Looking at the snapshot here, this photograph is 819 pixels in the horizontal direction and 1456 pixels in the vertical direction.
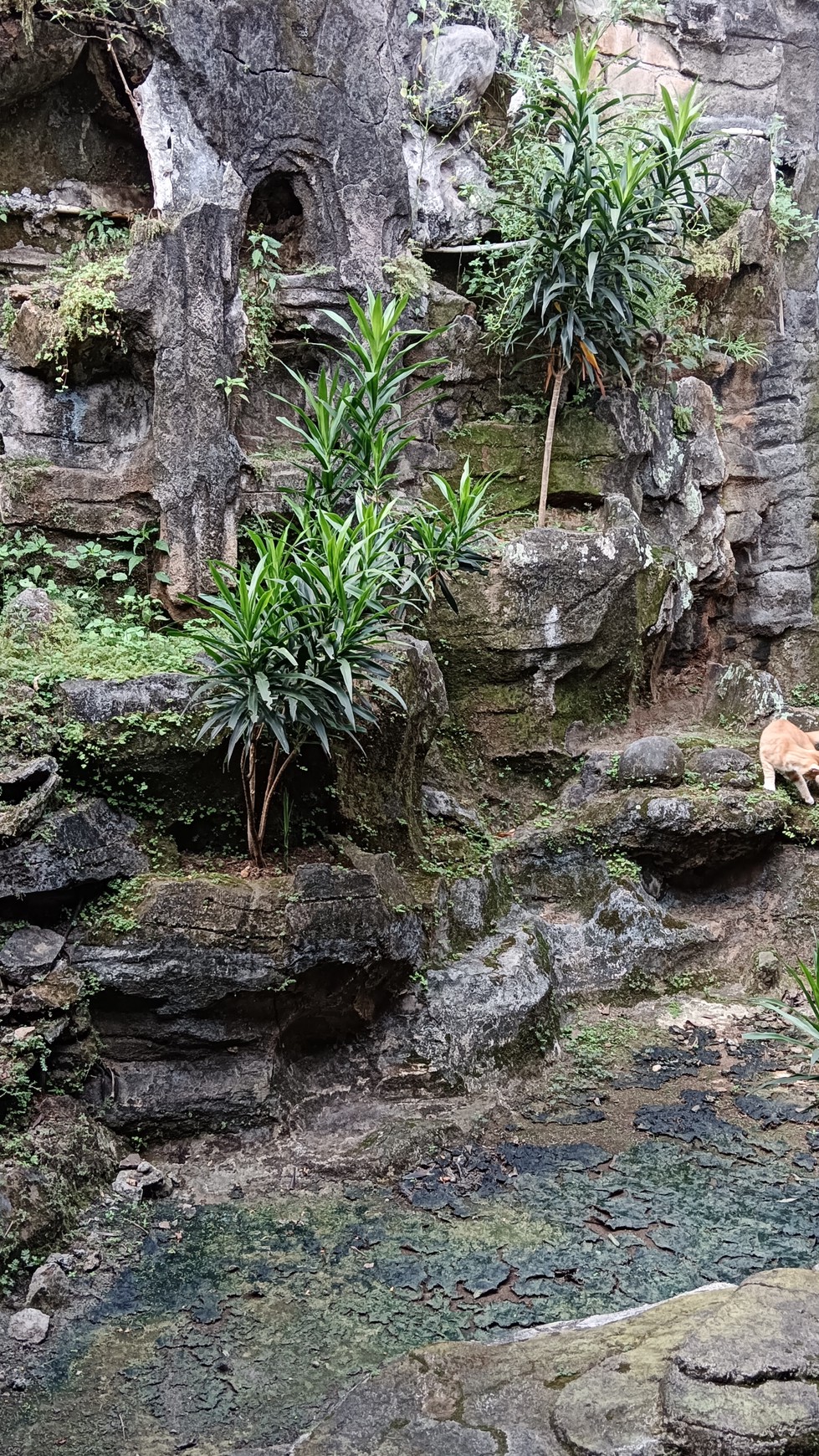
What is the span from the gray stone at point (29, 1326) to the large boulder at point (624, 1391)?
5.46 ft

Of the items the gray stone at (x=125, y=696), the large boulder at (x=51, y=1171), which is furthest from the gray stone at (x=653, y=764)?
the large boulder at (x=51, y=1171)

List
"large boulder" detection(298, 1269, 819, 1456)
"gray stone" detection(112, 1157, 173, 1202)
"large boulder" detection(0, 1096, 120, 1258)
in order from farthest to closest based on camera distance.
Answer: "gray stone" detection(112, 1157, 173, 1202) < "large boulder" detection(0, 1096, 120, 1258) < "large boulder" detection(298, 1269, 819, 1456)

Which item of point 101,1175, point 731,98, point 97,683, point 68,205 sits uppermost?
point 731,98

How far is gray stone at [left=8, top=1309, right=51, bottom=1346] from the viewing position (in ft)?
13.3

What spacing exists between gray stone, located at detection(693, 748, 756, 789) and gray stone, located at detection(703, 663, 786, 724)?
1255 millimetres

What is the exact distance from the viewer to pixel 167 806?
5965 millimetres

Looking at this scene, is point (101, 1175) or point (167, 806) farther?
point (167, 806)

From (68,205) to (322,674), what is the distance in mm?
4865

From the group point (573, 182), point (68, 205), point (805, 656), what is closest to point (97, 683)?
point (68, 205)

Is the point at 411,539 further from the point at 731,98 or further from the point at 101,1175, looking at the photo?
the point at 731,98

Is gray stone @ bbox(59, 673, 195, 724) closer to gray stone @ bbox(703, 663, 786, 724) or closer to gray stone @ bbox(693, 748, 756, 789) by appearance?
gray stone @ bbox(693, 748, 756, 789)

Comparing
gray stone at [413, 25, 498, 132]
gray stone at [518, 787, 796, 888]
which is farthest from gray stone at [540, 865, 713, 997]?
gray stone at [413, 25, 498, 132]

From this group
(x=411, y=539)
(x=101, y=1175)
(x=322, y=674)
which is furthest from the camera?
(x=411, y=539)

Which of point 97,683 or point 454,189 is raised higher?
point 454,189
